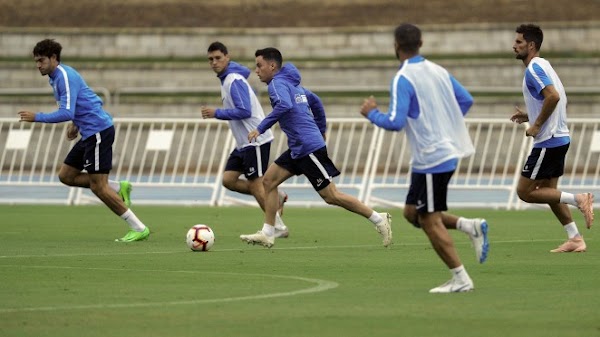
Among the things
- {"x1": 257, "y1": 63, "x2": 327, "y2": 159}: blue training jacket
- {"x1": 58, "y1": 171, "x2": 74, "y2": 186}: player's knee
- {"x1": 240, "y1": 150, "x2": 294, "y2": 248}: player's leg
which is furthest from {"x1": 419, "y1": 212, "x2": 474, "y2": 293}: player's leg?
{"x1": 58, "y1": 171, "x2": 74, "y2": 186}: player's knee

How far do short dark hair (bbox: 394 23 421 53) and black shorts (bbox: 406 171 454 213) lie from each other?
84cm

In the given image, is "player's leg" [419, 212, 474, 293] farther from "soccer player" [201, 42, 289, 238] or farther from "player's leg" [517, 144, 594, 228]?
"soccer player" [201, 42, 289, 238]

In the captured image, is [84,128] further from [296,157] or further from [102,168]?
[296,157]

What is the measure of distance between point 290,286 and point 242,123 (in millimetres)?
5971

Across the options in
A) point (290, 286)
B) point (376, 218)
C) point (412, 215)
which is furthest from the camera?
point (376, 218)

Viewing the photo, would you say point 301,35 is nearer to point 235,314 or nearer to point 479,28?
point 479,28

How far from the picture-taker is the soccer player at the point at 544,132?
13016 millimetres

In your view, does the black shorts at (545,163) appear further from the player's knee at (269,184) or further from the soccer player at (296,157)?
the player's knee at (269,184)

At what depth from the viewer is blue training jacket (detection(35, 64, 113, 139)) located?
1470 centimetres

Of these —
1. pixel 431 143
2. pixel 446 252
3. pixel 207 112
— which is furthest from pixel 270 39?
pixel 446 252

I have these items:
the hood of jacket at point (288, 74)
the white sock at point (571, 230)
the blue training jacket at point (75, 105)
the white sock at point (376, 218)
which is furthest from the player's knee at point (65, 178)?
the white sock at point (571, 230)

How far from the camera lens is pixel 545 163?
13.6 meters

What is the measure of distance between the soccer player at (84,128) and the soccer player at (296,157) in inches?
64.0

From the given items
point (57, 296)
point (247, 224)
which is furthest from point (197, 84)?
point (57, 296)
